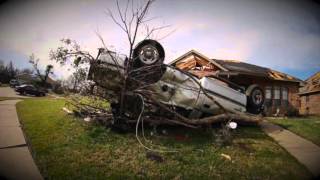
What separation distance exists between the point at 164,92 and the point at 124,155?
1.72 meters

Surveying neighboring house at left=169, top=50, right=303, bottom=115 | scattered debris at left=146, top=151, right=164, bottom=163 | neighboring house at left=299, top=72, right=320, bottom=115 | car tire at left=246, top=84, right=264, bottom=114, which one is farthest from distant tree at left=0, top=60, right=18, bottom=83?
car tire at left=246, top=84, right=264, bottom=114

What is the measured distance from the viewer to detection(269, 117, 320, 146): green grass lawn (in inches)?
134

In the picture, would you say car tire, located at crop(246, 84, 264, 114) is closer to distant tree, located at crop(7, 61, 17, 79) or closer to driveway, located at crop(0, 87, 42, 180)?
driveway, located at crop(0, 87, 42, 180)

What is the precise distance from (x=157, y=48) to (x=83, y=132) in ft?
9.02

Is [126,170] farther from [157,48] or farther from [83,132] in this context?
[157,48]

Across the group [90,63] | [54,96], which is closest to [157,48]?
[90,63]

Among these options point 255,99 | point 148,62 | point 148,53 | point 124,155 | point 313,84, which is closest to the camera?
point 313,84

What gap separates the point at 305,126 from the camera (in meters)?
3.84

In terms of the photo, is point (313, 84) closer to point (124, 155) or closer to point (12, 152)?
point (124, 155)

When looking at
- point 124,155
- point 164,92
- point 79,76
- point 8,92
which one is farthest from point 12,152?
point 164,92

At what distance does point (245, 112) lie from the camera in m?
6.34

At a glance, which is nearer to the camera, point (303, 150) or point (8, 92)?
point (8, 92)

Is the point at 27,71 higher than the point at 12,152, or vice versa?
the point at 27,71

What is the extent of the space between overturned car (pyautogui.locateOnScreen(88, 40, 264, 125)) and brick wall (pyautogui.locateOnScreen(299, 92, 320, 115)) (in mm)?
2042
